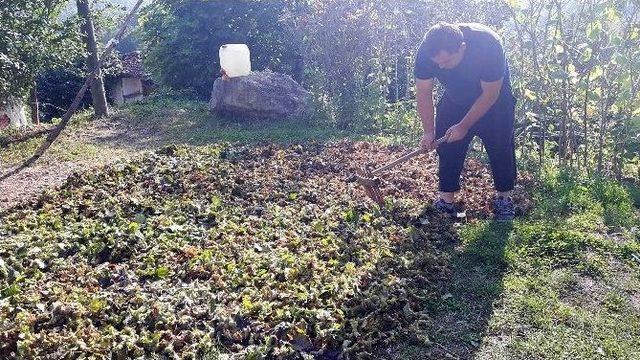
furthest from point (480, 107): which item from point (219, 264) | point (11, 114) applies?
point (11, 114)

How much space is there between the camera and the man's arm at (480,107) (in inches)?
166

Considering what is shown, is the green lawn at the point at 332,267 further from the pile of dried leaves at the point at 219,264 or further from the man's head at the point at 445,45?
the man's head at the point at 445,45

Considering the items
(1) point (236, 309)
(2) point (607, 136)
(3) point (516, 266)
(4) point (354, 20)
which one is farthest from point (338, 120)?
(1) point (236, 309)

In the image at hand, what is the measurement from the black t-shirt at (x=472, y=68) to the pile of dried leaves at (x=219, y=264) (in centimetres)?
103

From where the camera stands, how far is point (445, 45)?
4066mm

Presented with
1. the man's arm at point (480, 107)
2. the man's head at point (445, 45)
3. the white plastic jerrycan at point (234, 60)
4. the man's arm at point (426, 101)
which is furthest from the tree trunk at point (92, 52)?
the man's arm at point (480, 107)

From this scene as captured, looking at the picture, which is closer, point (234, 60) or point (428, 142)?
point (428, 142)

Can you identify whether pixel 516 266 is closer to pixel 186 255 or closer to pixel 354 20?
pixel 186 255

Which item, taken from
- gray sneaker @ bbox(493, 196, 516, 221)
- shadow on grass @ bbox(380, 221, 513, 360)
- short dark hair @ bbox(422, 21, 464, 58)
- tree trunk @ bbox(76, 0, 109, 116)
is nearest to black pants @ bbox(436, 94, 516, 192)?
gray sneaker @ bbox(493, 196, 516, 221)

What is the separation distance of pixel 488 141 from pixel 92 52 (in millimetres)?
Result: 8578

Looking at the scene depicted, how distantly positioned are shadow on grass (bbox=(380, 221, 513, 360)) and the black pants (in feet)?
1.45

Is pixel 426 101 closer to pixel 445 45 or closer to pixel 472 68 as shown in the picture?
pixel 472 68

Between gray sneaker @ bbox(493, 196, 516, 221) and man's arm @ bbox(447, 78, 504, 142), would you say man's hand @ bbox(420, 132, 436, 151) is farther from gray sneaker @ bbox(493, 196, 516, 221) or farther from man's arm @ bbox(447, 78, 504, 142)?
gray sneaker @ bbox(493, 196, 516, 221)

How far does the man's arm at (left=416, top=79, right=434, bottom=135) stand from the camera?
14.8 ft
